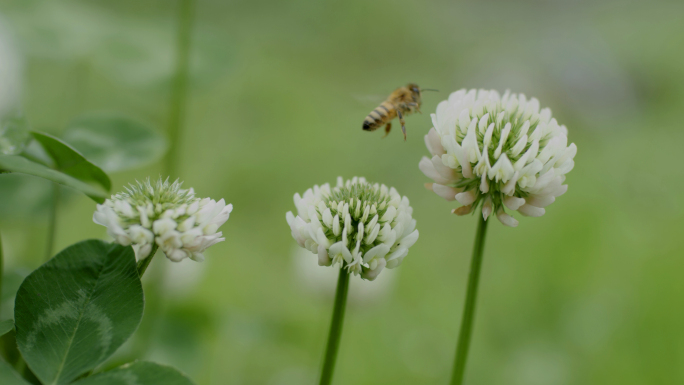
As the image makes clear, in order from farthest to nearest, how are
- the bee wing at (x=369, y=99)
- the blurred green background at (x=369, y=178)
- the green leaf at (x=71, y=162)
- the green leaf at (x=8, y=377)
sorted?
the blurred green background at (x=369, y=178)
the bee wing at (x=369, y=99)
the green leaf at (x=71, y=162)
the green leaf at (x=8, y=377)

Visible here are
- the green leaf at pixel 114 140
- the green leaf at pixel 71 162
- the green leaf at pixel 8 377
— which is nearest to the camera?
the green leaf at pixel 8 377

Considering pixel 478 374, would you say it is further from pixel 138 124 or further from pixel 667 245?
pixel 138 124

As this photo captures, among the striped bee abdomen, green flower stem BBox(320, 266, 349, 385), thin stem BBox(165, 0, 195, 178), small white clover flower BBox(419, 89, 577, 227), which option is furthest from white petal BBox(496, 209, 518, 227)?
thin stem BBox(165, 0, 195, 178)

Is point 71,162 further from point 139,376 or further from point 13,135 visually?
point 139,376

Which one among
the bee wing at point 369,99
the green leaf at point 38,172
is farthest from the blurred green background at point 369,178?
the green leaf at point 38,172

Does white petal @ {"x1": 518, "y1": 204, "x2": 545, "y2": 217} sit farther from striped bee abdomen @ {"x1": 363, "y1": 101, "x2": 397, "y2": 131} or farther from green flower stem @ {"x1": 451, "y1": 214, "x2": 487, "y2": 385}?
striped bee abdomen @ {"x1": 363, "y1": 101, "x2": 397, "y2": 131}

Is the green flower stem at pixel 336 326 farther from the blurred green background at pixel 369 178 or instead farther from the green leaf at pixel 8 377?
the blurred green background at pixel 369 178

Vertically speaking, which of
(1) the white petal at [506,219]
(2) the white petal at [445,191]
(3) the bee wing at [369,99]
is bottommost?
(1) the white petal at [506,219]

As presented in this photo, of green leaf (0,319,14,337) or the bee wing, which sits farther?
the bee wing
